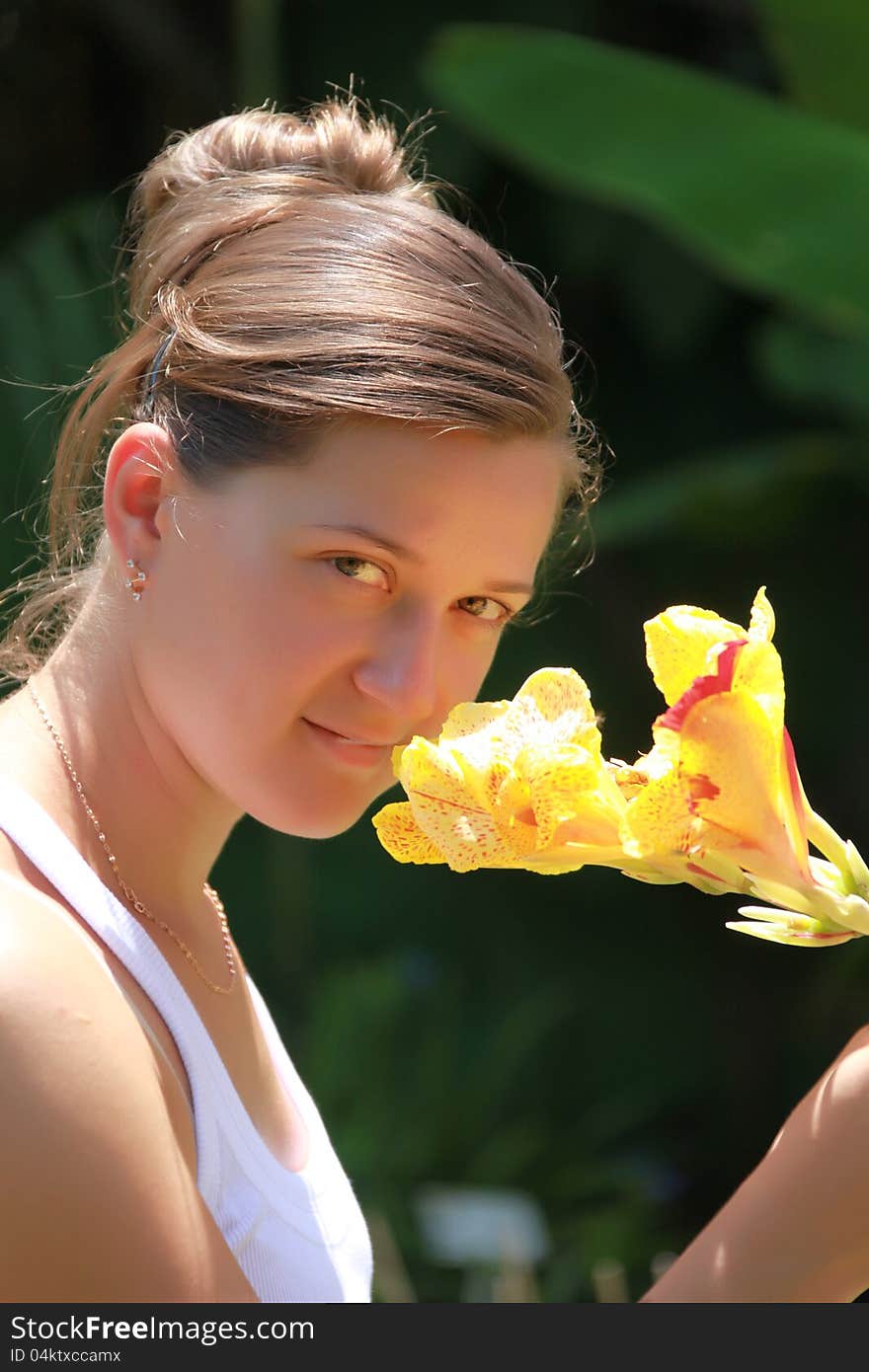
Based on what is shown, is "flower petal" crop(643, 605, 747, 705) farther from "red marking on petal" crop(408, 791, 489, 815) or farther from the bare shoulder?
the bare shoulder

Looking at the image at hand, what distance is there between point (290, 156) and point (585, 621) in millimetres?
2724

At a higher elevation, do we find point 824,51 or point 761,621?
point 761,621

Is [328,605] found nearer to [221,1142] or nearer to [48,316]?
[221,1142]

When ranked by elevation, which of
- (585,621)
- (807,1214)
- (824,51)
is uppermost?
(824,51)

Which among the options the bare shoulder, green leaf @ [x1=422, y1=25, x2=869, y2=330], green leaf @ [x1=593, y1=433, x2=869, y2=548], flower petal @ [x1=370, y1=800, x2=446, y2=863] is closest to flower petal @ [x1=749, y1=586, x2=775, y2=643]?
flower petal @ [x1=370, y1=800, x2=446, y2=863]

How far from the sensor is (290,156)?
4.50 feet

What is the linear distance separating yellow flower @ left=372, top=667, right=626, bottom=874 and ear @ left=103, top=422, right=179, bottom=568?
0.35 m

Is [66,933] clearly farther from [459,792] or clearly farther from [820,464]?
[820,464]

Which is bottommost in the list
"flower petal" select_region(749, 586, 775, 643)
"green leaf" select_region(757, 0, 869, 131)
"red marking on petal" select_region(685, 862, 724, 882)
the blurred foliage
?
the blurred foliage

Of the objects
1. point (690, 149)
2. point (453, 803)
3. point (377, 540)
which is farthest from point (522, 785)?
point (690, 149)

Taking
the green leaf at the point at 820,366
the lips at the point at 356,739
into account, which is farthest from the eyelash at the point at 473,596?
the green leaf at the point at 820,366

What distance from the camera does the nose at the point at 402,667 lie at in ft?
3.46

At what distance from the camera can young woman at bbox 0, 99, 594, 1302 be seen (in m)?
0.96

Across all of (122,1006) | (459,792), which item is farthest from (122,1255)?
(459,792)
